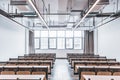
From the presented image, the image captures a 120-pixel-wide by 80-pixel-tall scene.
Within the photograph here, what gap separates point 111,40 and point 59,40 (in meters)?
9.77

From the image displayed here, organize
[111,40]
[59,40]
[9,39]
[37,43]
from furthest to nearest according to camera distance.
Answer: [59,40], [37,43], [111,40], [9,39]

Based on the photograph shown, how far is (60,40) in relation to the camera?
22.0 metres

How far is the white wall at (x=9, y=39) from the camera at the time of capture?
35.1 ft

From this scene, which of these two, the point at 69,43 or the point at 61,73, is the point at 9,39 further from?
the point at 69,43

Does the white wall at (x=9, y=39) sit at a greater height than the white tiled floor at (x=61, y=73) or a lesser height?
greater

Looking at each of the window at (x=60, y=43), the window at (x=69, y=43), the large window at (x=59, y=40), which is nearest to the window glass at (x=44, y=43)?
the large window at (x=59, y=40)

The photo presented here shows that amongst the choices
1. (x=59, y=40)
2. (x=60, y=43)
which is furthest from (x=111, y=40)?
(x=59, y=40)

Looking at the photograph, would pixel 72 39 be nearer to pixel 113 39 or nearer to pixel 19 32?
pixel 19 32

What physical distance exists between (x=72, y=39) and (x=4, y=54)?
1158 cm

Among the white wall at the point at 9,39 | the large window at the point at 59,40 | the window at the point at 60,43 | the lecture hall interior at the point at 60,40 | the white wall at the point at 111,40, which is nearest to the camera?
the lecture hall interior at the point at 60,40

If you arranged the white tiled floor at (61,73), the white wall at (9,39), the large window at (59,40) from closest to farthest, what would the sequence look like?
1. the white tiled floor at (61,73)
2. the white wall at (9,39)
3. the large window at (59,40)

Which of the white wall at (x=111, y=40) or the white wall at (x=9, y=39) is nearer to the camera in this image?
the white wall at (x=9, y=39)

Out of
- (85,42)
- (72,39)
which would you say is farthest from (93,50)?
(72,39)

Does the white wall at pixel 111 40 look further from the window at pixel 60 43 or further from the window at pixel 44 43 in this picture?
the window at pixel 44 43
